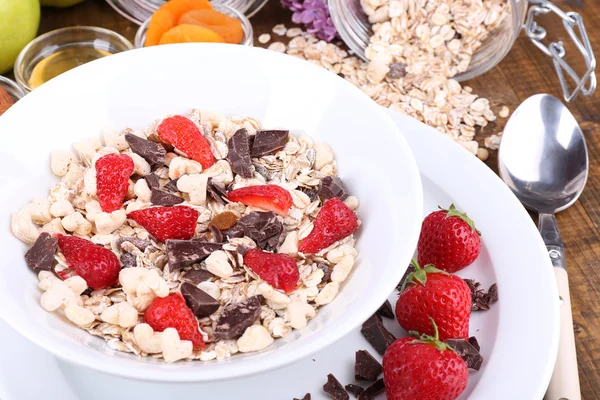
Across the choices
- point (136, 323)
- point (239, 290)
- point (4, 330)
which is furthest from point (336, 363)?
point (4, 330)

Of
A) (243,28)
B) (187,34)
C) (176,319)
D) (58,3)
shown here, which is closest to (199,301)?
(176,319)

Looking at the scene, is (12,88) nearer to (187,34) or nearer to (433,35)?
(187,34)

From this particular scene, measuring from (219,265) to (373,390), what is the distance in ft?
0.93

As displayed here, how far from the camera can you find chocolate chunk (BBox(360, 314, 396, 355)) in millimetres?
1060

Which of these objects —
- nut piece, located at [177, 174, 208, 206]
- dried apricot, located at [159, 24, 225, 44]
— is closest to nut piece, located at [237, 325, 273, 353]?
nut piece, located at [177, 174, 208, 206]

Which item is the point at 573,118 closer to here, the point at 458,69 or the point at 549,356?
the point at 458,69

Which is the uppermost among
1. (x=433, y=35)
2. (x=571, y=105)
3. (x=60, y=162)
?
(x=60, y=162)

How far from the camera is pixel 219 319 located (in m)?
0.92

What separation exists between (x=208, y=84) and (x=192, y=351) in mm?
486

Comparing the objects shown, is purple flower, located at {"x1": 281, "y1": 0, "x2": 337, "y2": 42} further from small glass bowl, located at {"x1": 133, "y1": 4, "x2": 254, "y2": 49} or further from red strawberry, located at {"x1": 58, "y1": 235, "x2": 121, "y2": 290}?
red strawberry, located at {"x1": 58, "y1": 235, "x2": 121, "y2": 290}

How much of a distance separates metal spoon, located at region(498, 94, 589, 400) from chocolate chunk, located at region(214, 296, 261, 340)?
1.98ft

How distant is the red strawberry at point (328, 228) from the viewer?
3.34 ft

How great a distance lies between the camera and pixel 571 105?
159cm

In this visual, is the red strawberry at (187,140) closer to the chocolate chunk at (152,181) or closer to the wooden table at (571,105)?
the chocolate chunk at (152,181)
